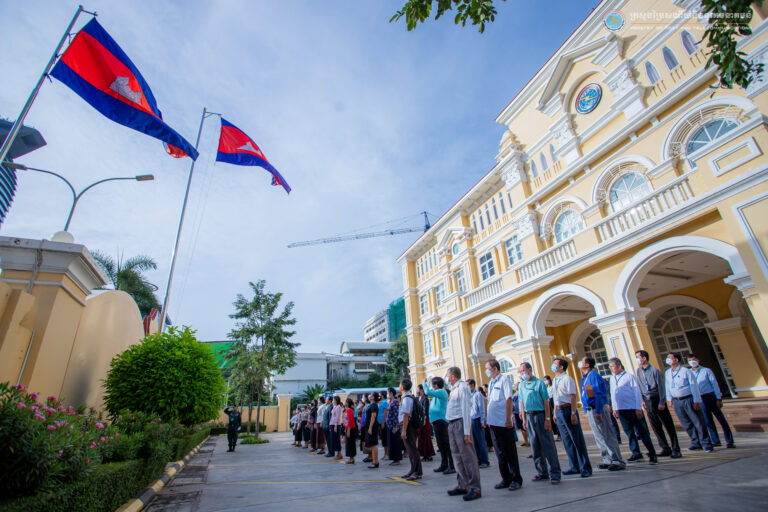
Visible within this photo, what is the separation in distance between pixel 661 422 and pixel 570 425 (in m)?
2.30

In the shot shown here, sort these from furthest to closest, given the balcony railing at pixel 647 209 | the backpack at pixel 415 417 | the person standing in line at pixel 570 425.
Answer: the balcony railing at pixel 647 209, the backpack at pixel 415 417, the person standing in line at pixel 570 425

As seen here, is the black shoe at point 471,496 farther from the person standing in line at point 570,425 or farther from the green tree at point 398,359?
the green tree at point 398,359

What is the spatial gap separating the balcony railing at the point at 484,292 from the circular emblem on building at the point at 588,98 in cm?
711

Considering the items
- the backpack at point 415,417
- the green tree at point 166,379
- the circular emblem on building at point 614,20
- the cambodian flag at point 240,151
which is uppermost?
the circular emblem on building at point 614,20

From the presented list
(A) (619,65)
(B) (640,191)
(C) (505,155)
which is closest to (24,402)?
(B) (640,191)

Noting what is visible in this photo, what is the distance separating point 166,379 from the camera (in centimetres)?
822

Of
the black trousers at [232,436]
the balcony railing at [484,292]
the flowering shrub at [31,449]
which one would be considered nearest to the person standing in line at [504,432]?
the flowering shrub at [31,449]

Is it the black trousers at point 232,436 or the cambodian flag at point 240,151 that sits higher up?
the cambodian flag at point 240,151

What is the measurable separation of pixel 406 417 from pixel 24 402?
496 cm

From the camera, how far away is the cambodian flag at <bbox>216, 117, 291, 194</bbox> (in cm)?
1155

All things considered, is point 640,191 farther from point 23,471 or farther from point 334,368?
point 334,368

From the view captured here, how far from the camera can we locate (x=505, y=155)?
16641mm

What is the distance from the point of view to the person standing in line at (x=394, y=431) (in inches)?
317

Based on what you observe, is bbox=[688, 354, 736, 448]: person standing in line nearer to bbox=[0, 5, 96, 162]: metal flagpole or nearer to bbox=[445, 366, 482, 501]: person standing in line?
bbox=[445, 366, 482, 501]: person standing in line
